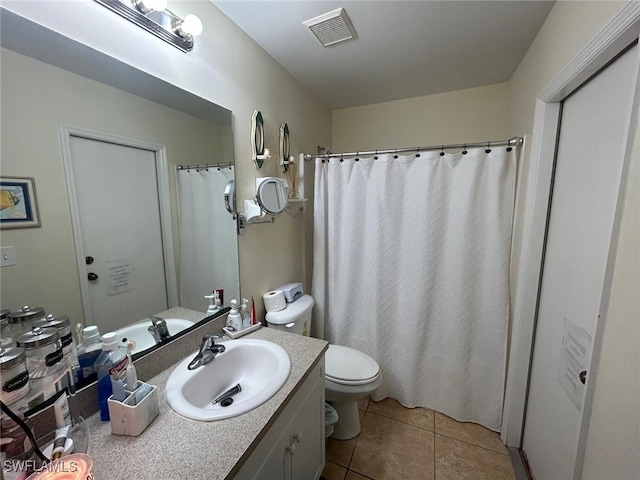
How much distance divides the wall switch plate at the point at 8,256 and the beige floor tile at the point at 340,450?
1.68m

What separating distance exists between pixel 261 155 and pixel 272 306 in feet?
2.98

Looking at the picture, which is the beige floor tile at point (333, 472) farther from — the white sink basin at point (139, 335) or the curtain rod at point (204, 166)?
the curtain rod at point (204, 166)

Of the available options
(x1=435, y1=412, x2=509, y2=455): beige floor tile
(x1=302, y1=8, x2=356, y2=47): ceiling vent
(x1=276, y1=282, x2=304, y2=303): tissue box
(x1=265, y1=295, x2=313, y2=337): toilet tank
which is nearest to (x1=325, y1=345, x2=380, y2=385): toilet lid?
(x1=265, y1=295, x2=313, y2=337): toilet tank

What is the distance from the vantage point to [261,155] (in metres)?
1.49

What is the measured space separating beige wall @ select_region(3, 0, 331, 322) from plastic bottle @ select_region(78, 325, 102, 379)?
2.29 feet

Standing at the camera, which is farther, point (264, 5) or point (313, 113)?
point (313, 113)

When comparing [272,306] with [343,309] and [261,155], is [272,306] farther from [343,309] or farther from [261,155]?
[261,155]

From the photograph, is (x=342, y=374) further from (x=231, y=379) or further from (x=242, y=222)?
(x=242, y=222)

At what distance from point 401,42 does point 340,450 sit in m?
2.38

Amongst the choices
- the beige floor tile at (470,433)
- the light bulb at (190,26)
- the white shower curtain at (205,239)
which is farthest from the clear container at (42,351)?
the beige floor tile at (470,433)

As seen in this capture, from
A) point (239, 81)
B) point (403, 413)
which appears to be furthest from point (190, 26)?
point (403, 413)

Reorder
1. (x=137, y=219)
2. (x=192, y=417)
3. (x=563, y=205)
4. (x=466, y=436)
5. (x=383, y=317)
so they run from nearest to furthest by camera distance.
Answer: (x=192, y=417), (x=137, y=219), (x=563, y=205), (x=466, y=436), (x=383, y=317)

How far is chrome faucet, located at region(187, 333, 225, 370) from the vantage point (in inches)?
39.9

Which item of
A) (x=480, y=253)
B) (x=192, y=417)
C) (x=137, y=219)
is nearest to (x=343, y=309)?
(x=480, y=253)
